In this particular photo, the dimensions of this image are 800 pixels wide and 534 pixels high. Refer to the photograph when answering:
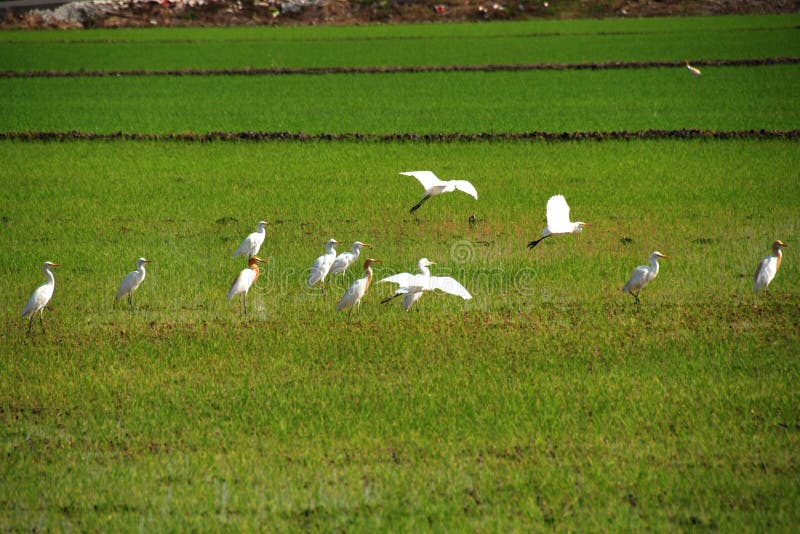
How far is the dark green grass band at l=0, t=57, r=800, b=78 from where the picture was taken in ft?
100

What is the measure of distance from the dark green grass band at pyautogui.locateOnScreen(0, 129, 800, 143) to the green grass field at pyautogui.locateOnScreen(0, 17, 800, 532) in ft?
2.07

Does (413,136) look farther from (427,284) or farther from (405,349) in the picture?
(405,349)

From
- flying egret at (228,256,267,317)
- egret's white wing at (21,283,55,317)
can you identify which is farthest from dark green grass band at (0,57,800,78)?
egret's white wing at (21,283,55,317)

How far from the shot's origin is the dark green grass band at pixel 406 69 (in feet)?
100

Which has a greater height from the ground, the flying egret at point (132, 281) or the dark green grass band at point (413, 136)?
the flying egret at point (132, 281)

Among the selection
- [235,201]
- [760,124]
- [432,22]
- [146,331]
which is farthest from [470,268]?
[432,22]

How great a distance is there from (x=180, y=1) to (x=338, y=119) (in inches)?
1187

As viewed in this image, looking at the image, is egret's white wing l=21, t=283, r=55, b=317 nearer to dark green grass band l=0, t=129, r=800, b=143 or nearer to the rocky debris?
dark green grass band l=0, t=129, r=800, b=143

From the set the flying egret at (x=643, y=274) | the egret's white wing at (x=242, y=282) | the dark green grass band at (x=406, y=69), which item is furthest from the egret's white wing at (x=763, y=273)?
the dark green grass band at (x=406, y=69)

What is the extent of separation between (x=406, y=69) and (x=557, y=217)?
2215 cm

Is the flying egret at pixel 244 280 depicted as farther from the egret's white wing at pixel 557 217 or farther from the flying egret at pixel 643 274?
the flying egret at pixel 643 274

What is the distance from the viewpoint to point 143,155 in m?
19.0

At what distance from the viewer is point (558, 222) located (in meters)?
10.4

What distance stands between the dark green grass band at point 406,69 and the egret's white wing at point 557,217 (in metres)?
21.4
